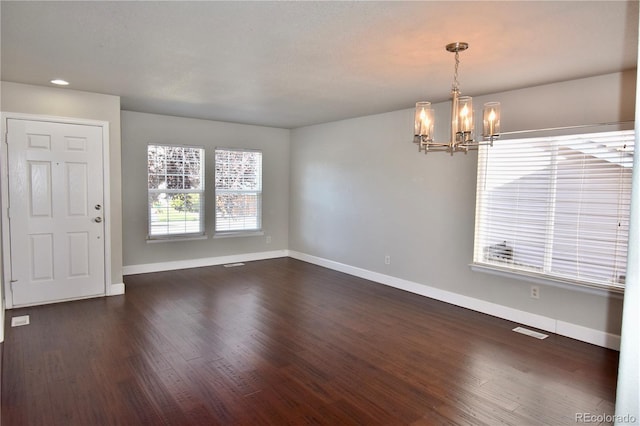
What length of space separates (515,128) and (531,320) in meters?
2.00

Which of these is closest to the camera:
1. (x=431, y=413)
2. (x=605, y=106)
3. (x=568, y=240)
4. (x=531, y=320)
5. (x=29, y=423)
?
(x=29, y=423)

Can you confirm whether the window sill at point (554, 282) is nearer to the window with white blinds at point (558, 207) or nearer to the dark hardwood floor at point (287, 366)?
the window with white blinds at point (558, 207)

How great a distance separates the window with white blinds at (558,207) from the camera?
3332 millimetres

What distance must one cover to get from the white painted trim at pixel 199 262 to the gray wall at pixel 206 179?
6cm

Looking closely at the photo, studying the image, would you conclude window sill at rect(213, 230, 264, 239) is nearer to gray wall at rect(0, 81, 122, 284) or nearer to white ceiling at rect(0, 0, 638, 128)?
gray wall at rect(0, 81, 122, 284)

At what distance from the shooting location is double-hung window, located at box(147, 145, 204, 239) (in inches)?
230

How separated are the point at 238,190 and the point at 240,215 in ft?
1.47

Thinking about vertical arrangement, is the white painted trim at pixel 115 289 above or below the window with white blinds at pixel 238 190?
below

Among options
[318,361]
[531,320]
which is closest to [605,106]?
[531,320]

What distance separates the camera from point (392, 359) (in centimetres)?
313

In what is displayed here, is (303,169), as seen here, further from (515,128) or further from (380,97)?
(515,128)

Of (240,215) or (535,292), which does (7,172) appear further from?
(535,292)

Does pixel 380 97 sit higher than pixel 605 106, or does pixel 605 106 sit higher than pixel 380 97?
pixel 380 97

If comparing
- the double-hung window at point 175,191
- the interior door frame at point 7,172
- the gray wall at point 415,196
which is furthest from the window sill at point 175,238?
the gray wall at point 415,196
